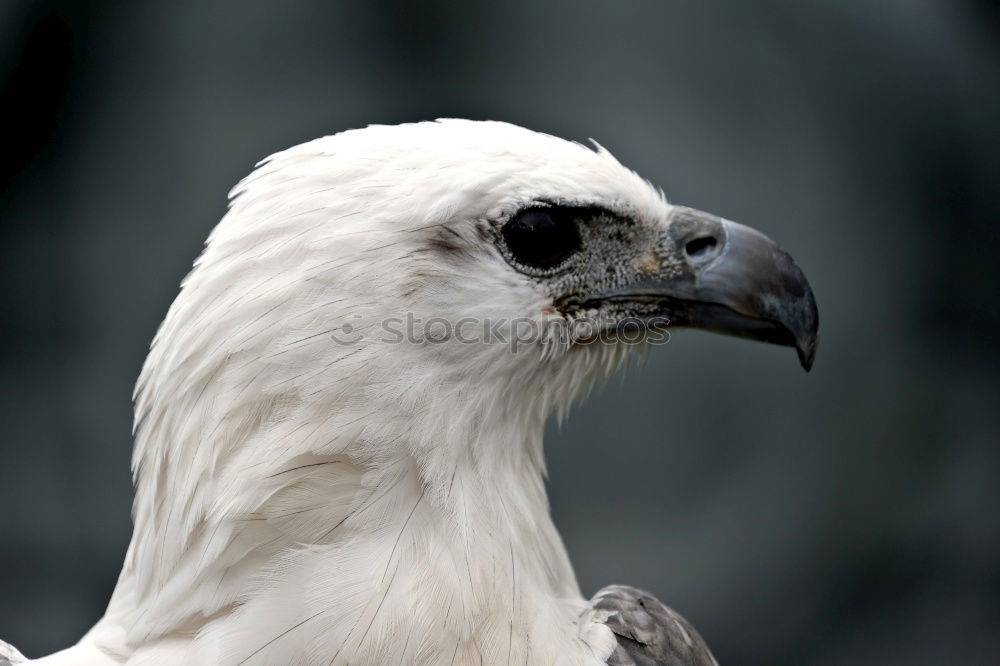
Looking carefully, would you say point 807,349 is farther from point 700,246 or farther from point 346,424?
point 346,424

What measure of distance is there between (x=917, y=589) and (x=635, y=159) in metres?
2.06

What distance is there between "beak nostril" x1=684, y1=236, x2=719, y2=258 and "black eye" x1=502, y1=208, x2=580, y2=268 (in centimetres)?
21

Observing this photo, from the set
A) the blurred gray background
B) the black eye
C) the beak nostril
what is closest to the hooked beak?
the beak nostril

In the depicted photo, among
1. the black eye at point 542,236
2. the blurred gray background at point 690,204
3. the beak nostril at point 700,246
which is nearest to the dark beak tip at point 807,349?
the beak nostril at point 700,246

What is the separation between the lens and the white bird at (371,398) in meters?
1.33

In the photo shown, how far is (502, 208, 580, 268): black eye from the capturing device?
1396 mm

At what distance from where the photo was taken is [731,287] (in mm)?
1514

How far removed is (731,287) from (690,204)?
201cm

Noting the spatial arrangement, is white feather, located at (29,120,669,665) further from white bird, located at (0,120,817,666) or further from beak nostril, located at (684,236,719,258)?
beak nostril, located at (684,236,719,258)

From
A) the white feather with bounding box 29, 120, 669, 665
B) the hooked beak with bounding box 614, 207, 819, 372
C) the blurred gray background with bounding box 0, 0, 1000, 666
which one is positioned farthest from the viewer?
the blurred gray background with bounding box 0, 0, 1000, 666

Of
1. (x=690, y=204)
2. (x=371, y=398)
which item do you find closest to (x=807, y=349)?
(x=371, y=398)

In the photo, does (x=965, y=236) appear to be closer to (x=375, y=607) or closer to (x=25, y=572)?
(x=375, y=607)

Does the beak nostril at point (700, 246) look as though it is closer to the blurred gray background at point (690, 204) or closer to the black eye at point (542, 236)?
the black eye at point (542, 236)

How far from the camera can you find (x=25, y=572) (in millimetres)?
3357
